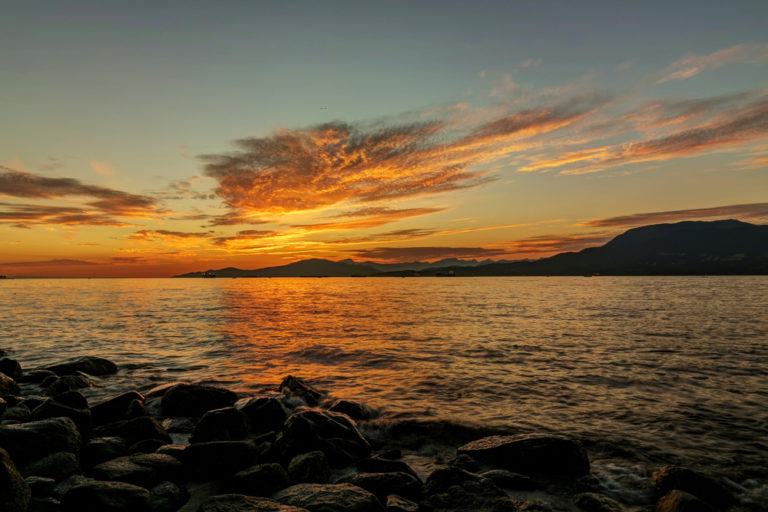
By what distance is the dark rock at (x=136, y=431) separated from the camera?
34.6 feet

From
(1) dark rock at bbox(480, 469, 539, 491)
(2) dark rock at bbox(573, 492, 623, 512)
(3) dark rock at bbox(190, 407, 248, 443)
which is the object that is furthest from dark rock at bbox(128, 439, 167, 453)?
(2) dark rock at bbox(573, 492, 623, 512)

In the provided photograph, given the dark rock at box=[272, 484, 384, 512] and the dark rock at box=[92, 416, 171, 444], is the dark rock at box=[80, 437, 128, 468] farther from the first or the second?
the dark rock at box=[272, 484, 384, 512]

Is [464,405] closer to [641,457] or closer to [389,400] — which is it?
[389,400]

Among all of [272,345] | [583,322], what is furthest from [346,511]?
[583,322]

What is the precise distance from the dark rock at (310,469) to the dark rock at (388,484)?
709mm

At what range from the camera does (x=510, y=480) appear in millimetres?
8539

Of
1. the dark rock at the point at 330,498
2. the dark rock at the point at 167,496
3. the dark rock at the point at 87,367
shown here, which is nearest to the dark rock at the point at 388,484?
the dark rock at the point at 330,498

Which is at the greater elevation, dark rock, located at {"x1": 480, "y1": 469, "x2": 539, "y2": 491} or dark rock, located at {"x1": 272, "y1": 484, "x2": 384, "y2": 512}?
dark rock, located at {"x1": 272, "y1": 484, "x2": 384, "y2": 512}

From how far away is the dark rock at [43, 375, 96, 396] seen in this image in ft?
50.6

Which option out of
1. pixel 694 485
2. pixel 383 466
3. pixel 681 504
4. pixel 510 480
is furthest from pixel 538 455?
pixel 383 466

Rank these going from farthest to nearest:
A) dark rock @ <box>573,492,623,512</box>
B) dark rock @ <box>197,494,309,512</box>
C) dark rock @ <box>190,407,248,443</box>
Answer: dark rock @ <box>190,407,248,443</box>, dark rock @ <box>573,492,623,512</box>, dark rock @ <box>197,494,309,512</box>

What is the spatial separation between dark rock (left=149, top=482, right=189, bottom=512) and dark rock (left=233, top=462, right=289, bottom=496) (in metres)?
1.00

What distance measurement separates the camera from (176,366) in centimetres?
2206

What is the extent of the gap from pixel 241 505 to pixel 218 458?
2.70 metres
